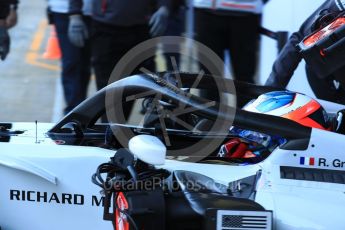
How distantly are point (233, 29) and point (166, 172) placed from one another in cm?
243

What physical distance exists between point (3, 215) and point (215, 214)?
1.08 metres

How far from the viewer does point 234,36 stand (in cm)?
506

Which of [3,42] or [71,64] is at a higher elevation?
[3,42]

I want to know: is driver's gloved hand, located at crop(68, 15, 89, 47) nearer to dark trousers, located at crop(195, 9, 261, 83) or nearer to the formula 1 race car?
dark trousers, located at crop(195, 9, 261, 83)

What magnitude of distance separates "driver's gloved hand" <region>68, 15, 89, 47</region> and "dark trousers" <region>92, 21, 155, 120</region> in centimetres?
9

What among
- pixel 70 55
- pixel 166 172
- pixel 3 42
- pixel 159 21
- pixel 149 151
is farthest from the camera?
pixel 70 55

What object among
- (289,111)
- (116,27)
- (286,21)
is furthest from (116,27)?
(289,111)

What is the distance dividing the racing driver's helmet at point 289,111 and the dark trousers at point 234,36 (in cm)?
184

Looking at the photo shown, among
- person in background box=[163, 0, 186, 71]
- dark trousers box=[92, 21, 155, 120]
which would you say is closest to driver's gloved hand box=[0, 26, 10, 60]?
dark trousers box=[92, 21, 155, 120]

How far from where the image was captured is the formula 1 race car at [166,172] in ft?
8.57

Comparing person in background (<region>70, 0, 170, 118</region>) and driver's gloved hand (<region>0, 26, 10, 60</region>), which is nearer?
person in background (<region>70, 0, 170, 118</region>)

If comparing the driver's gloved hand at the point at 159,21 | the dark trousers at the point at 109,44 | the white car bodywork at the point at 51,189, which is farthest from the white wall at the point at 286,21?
the white car bodywork at the point at 51,189

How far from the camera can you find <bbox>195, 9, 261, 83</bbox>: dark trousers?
199 inches

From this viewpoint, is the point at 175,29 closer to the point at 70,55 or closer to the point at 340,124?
the point at 70,55
